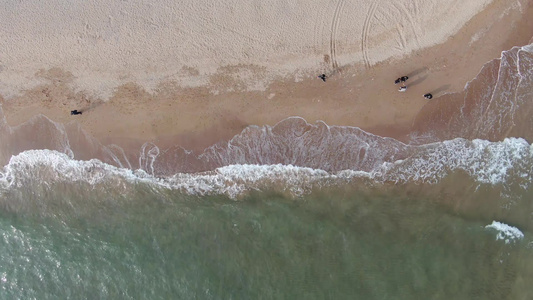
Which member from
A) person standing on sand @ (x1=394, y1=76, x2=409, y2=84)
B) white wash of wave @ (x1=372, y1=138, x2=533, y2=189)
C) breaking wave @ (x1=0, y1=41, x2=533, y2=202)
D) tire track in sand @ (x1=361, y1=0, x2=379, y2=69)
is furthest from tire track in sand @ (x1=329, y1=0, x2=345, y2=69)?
white wash of wave @ (x1=372, y1=138, x2=533, y2=189)

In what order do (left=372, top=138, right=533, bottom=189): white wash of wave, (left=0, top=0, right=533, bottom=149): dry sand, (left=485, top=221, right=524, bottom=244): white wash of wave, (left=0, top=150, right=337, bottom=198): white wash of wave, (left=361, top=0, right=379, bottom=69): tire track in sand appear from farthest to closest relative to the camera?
(left=0, top=150, right=337, bottom=198): white wash of wave → (left=361, top=0, right=379, bottom=69): tire track in sand → (left=0, top=0, right=533, bottom=149): dry sand → (left=372, top=138, right=533, bottom=189): white wash of wave → (left=485, top=221, right=524, bottom=244): white wash of wave

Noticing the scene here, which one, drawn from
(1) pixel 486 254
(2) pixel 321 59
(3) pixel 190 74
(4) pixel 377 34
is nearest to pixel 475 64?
Result: (4) pixel 377 34

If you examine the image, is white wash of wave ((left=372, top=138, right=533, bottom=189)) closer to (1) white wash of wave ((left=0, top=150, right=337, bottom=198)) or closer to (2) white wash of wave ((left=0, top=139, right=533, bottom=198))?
(2) white wash of wave ((left=0, top=139, right=533, bottom=198))

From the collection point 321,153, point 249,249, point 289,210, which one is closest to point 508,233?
point 321,153

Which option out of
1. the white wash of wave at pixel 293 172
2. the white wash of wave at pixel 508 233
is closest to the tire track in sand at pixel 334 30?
the white wash of wave at pixel 293 172

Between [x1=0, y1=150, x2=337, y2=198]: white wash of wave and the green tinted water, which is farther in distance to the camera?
[x1=0, y1=150, x2=337, y2=198]: white wash of wave

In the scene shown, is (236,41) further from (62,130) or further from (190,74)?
(62,130)

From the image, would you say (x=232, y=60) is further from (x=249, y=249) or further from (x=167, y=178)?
(x=249, y=249)
